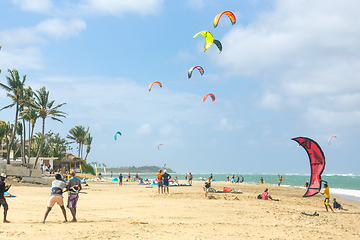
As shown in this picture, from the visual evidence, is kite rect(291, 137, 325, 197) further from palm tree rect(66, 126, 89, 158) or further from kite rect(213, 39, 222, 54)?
palm tree rect(66, 126, 89, 158)

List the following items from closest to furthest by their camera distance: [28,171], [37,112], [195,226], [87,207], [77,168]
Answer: [195,226] → [87,207] → [28,171] → [37,112] → [77,168]

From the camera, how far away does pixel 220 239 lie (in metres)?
7.54

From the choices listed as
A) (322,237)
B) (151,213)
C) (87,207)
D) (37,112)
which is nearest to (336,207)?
(322,237)

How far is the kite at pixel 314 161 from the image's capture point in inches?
654

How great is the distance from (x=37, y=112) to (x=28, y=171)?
11.4 meters

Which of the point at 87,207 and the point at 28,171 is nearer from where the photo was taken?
the point at 87,207

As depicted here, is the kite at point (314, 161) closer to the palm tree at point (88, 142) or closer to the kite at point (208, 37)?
the kite at point (208, 37)

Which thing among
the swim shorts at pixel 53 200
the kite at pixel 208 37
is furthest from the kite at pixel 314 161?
the swim shorts at pixel 53 200

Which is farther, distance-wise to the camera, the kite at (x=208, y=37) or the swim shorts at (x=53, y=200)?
the kite at (x=208, y=37)

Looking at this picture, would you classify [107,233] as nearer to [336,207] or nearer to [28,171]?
[336,207]

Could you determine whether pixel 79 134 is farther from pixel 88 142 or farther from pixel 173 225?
pixel 173 225

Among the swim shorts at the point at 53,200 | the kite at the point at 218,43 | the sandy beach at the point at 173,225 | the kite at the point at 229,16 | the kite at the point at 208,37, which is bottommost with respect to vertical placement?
the sandy beach at the point at 173,225

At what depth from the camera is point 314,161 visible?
55.6 ft

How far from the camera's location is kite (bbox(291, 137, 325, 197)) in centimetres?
1661
